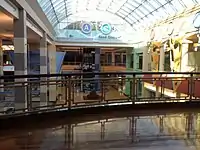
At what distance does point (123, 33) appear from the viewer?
26.4m

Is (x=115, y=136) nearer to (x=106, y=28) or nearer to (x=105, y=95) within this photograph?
(x=105, y=95)

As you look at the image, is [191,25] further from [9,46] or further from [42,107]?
[9,46]

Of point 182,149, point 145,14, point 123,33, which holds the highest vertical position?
point 145,14

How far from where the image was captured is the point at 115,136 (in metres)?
3.97

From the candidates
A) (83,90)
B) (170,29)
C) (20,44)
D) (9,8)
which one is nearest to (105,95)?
(83,90)

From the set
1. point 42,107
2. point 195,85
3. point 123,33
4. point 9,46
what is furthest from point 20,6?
point 123,33

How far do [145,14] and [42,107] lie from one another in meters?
22.1

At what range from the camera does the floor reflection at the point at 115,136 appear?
3.48m

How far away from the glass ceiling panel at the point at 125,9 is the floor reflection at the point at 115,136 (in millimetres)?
14827

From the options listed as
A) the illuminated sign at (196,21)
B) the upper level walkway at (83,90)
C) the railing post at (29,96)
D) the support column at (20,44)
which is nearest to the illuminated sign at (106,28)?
the illuminated sign at (196,21)

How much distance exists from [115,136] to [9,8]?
13.1 ft

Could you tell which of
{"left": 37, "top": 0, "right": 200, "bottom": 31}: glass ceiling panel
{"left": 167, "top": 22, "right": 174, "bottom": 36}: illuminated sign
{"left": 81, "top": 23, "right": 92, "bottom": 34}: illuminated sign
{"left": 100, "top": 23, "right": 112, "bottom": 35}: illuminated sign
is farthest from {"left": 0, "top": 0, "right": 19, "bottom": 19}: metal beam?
{"left": 100, "top": 23, "right": 112, "bottom": 35}: illuminated sign

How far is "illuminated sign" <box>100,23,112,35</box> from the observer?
83.5ft

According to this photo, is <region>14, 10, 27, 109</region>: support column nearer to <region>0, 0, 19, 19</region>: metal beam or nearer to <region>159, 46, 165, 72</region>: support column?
<region>0, 0, 19, 19</region>: metal beam
